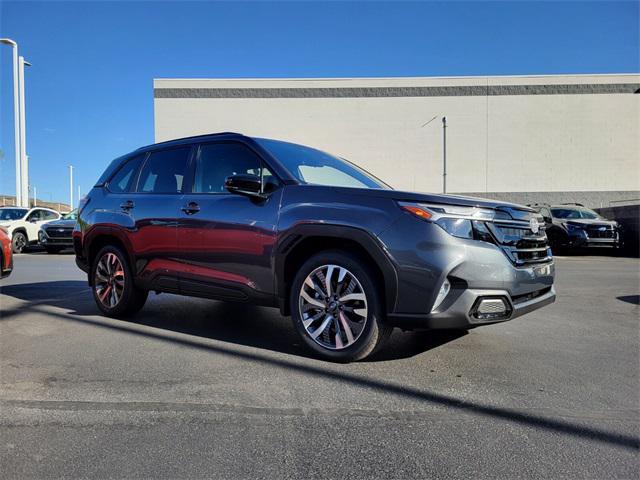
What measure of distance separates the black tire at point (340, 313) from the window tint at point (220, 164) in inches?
46.2

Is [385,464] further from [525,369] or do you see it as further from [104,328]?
[104,328]

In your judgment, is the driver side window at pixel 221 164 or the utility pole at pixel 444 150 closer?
the driver side window at pixel 221 164

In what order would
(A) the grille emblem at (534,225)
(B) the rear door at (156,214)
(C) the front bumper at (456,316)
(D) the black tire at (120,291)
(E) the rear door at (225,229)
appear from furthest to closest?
(D) the black tire at (120,291), (B) the rear door at (156,214), (E) the rear door at (225,229), (A) the grille emblem at (534,225), (C) the front bumper at (456,316)

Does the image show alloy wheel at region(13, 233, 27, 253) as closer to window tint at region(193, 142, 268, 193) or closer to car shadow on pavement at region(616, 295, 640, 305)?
window tint at region(193, 142, 268, 193)

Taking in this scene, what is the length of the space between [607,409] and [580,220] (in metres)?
13.9

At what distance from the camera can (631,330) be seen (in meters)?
4.98

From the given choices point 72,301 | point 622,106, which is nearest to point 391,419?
point 72,301

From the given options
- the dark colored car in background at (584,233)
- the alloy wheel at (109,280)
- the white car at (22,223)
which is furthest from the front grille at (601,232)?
the white car at (22,223)

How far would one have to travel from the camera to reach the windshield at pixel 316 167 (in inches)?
168

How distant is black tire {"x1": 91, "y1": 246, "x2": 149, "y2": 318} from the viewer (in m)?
5.24

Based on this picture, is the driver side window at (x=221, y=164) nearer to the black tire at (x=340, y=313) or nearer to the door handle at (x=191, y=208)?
the door handle at (x=191, y=208)

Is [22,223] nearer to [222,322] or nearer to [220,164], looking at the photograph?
[222,322]

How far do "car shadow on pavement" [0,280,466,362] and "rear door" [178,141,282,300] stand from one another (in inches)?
20.3

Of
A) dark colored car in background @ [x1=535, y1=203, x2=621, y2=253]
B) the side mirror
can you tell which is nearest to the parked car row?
the side mirror
